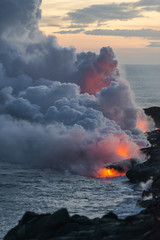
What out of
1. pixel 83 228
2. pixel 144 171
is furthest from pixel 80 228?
pixel 144 171

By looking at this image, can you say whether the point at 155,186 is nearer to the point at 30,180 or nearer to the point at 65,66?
the point at 30,180

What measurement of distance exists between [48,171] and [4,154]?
15.1 meters

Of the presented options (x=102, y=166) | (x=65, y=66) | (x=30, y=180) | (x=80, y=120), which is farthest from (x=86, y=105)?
(x=30, y=180)

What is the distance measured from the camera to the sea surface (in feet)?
149

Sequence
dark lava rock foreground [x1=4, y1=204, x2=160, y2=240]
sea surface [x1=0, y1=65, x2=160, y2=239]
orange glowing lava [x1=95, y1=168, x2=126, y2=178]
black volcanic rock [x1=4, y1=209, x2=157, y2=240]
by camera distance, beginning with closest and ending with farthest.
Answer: dark lava rock foreground [x1=4, y1=204, x2=160, y2=240] → black volcanic rock [x1=4, y1=209, x2=157, y2=240] → sea surface [x1=0, y1=65, x2=160, y2=239] → orange glowing lava [x1=95, y1=168, x2=126, y2=178]

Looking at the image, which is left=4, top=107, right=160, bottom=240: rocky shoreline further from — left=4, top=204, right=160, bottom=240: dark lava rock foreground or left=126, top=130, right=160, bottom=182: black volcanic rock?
left=126, top=130, right=160, bottom=182: black volcanic rock

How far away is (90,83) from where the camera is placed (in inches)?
4636

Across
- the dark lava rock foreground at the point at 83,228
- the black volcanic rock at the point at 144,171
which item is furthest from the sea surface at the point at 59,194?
the dark lava rock foreground at the point at 83,228

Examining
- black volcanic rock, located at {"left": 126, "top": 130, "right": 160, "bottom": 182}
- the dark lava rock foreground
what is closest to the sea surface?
black volcanic rock, located at {"left": 126, "top": 130, "right": 160, "bottom": 182}

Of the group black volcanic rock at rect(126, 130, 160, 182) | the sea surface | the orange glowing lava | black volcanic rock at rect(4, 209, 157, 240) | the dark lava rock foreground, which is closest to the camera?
the dark lava rock foreground

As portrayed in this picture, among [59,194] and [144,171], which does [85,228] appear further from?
[144,171]

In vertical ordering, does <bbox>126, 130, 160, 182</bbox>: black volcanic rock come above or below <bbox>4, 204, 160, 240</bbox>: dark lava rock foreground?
above

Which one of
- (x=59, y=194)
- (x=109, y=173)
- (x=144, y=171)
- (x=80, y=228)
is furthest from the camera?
(x=109, y=173)

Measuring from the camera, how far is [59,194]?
5362cm
